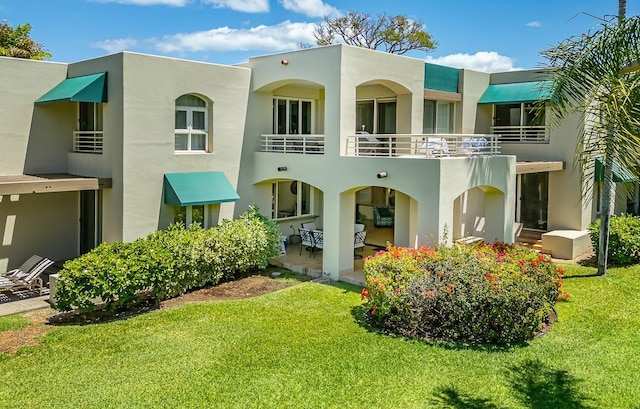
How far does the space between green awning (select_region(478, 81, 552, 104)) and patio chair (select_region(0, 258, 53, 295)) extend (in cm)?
1991

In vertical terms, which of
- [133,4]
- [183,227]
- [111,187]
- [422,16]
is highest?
[422,16]

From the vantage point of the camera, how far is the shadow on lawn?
368 inches

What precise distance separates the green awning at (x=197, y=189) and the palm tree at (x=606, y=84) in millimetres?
11619

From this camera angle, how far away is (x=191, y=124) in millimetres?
19078

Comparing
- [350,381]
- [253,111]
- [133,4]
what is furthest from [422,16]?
[350,381]

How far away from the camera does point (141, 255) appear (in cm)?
1508

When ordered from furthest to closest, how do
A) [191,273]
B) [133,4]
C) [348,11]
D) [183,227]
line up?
1. [348,11]
2. [133,4]
3. [183,227]
4. [191,273]

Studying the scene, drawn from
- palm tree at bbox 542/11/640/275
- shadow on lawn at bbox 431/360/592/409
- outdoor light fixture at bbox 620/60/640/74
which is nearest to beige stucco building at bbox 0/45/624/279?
palm tree at bbox 542/11/640/275

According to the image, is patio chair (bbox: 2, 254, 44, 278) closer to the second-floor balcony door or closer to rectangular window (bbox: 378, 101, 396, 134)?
the second-floor balcony door

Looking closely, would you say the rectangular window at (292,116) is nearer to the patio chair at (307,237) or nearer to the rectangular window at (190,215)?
the patio chair at (307,237)

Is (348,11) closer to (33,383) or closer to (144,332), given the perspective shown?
(144,332)

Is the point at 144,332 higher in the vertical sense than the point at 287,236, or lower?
lower

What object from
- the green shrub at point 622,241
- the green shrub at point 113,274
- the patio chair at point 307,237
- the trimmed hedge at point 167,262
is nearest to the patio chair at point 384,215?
the patio chair at point 307,237

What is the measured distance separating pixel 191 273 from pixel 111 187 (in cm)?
409
